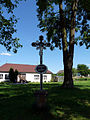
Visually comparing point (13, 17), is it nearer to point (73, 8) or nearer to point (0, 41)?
point (0, 41)

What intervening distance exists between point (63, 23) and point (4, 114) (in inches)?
498

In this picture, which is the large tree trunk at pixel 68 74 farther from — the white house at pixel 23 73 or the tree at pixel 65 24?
the white house at pixel 23 73

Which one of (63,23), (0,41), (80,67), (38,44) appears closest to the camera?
(38,44)

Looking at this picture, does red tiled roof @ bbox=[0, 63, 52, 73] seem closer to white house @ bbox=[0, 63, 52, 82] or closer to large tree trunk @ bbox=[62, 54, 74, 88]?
white house @ bbox=[0, 63, 52, 82]

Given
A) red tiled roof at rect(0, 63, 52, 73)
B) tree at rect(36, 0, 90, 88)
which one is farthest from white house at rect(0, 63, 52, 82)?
tree at rect(36, 0, 90, 88)

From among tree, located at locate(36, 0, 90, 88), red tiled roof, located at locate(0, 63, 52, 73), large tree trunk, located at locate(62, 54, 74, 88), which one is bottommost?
large tree trunk, located at locate(62, 54, 74, 88)

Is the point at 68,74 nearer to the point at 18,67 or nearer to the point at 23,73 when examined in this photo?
the point at 23,73

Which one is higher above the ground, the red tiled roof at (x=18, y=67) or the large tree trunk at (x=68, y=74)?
the red tiled roof at (x=18, y=67)

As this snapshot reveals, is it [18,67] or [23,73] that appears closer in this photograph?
[23,73]

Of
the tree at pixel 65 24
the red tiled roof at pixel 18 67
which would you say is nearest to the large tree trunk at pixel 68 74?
the tree at pixel 65 24

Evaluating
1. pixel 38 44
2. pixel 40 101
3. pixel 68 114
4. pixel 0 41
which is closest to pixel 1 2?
pixel 0 41

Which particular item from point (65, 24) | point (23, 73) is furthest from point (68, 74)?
point (23, 73)

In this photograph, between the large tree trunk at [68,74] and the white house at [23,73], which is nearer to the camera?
the large tree trunk at [68,74]

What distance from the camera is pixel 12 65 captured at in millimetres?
45625
